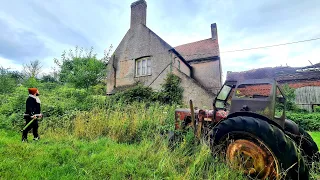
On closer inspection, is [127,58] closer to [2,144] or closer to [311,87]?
[2,144]

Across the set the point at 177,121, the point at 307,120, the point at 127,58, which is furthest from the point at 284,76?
the point at 177,121

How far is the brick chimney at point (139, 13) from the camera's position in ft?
59.6

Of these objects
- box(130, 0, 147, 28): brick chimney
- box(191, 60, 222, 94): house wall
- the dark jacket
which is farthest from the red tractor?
box(130, 0, 147, 28): brick chimney

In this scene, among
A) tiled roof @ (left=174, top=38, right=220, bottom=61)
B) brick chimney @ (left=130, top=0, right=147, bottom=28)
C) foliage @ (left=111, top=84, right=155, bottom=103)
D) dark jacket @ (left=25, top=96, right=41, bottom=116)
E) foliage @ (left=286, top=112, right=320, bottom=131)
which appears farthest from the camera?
tiled roof @ (left=174, top=38, right=220, bottom=61)

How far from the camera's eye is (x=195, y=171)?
2.89 m

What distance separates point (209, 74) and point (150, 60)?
635cm

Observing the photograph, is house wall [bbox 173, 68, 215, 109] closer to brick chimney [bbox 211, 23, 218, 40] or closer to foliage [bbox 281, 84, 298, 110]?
foliage [bbox 281, 84, 298, 110]

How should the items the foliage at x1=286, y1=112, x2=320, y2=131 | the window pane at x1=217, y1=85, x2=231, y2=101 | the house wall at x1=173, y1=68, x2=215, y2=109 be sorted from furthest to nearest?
the house wall at x1=173, y1=68, x2=215, y2=109 < the foliage at x1=286, y1=112, x2=320, y2=131 < the window pane at x1=217, y1=85, x2=231, y2=101

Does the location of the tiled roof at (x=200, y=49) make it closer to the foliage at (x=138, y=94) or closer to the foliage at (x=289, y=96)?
the foliage at (x=289, y=96)

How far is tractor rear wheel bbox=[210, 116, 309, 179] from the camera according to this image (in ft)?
7.76

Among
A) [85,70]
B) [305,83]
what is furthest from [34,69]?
[305,83]

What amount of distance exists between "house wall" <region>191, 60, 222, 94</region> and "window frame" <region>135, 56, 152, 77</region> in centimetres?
528

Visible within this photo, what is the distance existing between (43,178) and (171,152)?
2.21 meters

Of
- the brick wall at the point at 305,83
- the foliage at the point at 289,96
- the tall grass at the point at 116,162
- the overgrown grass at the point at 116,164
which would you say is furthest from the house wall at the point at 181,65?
the brick wall at the point at 305,83
